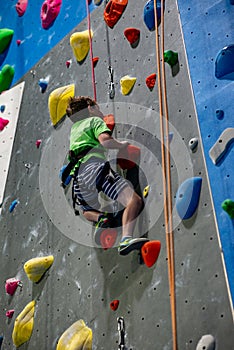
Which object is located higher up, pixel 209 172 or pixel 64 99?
pixel 64 99

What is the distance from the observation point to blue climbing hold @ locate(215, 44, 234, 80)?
257 cm

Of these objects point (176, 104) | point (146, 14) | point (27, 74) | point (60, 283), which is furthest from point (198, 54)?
point (27, 74)

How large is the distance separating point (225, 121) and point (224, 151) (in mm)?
130

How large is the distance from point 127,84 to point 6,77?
4.44ft

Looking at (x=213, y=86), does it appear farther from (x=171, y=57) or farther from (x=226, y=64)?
(x=171, y=57)

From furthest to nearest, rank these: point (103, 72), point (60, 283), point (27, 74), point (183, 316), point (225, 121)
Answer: point (27, 74) → point (103, 72) → point (60, 283) → point (225, 121) → point (183, 316)

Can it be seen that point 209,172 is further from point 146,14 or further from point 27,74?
point 27,74

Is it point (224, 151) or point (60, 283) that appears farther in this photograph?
point (60, 283)

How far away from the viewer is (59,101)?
3484 mm

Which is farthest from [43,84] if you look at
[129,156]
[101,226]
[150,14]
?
[101,226]

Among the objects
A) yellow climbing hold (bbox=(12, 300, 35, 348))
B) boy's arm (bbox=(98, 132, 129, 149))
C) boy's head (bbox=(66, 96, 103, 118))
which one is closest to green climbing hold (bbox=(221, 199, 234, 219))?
boy's arm (bbox=(98, 132, 129, 149))

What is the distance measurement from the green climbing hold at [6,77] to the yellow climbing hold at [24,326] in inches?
61.6

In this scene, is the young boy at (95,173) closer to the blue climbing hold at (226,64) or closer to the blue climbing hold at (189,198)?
the blue climbing hold at (189,198)

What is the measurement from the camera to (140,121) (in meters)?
2.91
